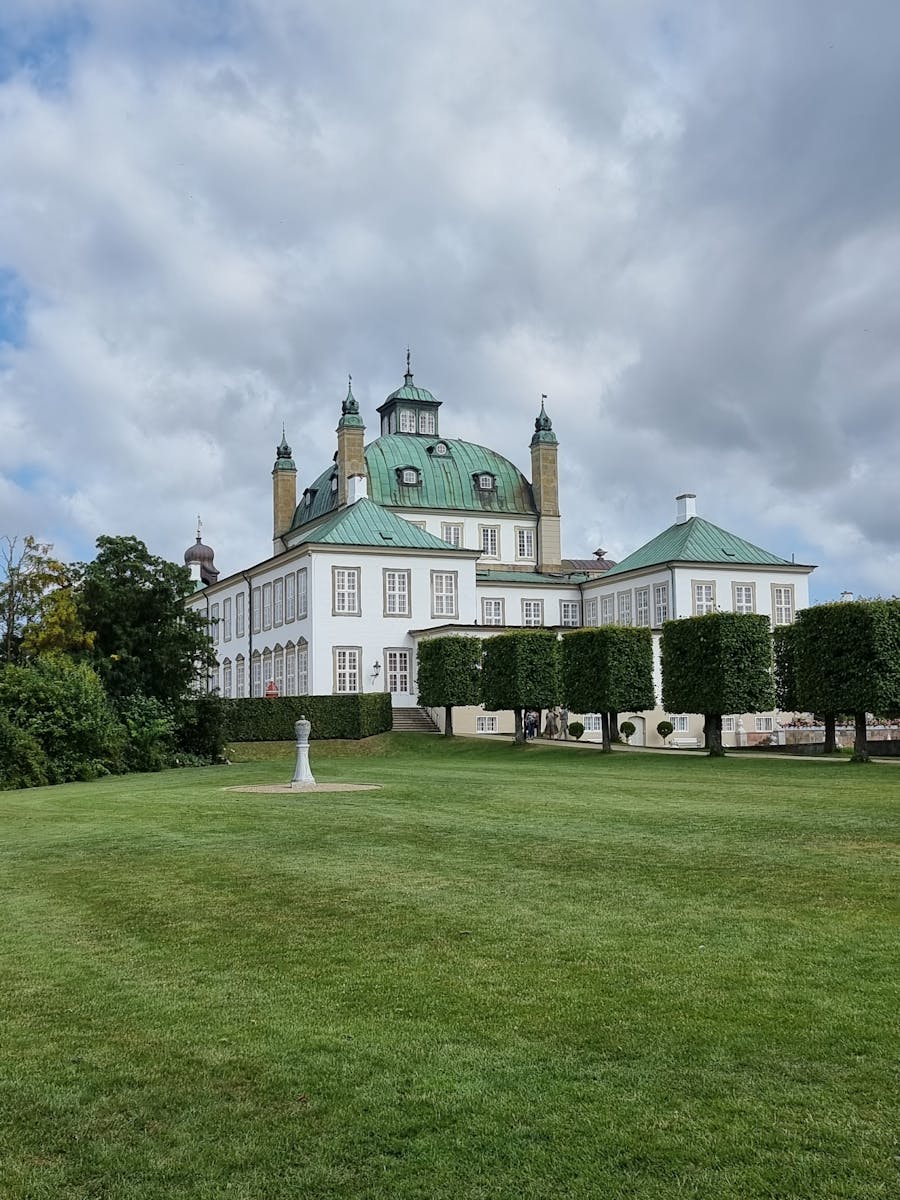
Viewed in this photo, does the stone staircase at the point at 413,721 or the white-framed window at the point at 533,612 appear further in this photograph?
the white-framed window at the point at 533,612

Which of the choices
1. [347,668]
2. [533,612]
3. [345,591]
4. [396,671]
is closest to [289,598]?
[345,591]

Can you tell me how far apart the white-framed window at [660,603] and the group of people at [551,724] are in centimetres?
977

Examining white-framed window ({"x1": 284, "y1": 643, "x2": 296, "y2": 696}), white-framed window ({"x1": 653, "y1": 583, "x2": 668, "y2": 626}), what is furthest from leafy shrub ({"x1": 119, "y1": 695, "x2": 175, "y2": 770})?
white-framed window ({"x1": 653, "y1": 583, "x2": 668, "y2": 626})

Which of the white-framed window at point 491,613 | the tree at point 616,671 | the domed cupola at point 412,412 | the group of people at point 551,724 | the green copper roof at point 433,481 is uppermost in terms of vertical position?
the domed cupola at point 412,412

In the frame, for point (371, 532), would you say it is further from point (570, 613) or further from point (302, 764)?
point (302, 764)

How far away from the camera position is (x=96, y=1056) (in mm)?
5867

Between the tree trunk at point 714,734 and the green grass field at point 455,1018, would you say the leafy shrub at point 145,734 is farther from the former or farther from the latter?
the green grass field at point 455,1018

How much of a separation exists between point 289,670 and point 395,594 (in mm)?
6328

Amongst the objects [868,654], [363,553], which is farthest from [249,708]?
[868,654]

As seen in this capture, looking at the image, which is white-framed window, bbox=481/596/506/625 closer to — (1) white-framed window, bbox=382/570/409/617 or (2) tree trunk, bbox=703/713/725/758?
(1) white-framed window, bbox=382/570/409/617

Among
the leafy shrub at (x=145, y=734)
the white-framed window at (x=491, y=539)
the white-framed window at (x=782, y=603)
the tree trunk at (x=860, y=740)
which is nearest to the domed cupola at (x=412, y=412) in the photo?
the white-framed window at (x=491, y=539)

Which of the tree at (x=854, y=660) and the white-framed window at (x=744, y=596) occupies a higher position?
the white-framed window at (x=744, y=596)

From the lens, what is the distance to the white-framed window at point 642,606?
57750mm

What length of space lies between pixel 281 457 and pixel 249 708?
29.2m
